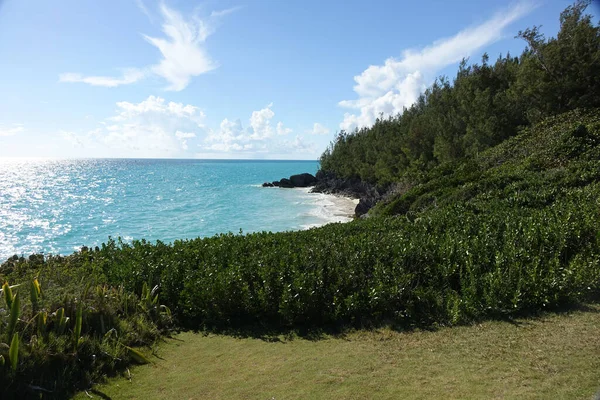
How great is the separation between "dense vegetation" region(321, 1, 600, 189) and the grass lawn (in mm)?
17890

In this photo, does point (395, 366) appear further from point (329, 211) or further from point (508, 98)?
point (329, 211)

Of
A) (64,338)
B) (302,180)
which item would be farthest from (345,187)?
(64,338)

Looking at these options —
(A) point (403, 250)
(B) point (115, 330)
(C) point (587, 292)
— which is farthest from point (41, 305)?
(C) point (587, 292)

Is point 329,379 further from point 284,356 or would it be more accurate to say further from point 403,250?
point 403,250

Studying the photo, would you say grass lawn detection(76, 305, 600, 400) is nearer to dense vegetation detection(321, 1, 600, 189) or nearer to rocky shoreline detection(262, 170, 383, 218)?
dense vegetation detection(321, 1, 600, 189)

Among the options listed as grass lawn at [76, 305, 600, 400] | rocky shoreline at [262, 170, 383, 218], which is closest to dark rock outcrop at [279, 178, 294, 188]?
rocky shoreline at [262, 170, 383, 218]

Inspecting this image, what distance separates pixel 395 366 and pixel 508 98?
2999 cm

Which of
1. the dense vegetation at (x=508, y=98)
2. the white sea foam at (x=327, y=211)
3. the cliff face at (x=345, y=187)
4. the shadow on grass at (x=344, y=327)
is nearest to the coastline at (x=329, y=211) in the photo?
the white sea foam at (x=327, y=211)

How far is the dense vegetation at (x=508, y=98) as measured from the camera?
79.0 feet

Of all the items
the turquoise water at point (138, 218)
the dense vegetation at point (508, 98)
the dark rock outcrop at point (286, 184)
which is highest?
the dense vegetation at point (508, 98)

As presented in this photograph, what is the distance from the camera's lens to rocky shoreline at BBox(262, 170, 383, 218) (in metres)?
50.0

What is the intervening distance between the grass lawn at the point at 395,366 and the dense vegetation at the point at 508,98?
704 inches

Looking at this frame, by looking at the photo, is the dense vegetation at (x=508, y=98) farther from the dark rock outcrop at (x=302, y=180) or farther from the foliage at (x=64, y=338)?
the dark rock outcrop at (x=302, y=180)

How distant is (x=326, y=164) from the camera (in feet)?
275
